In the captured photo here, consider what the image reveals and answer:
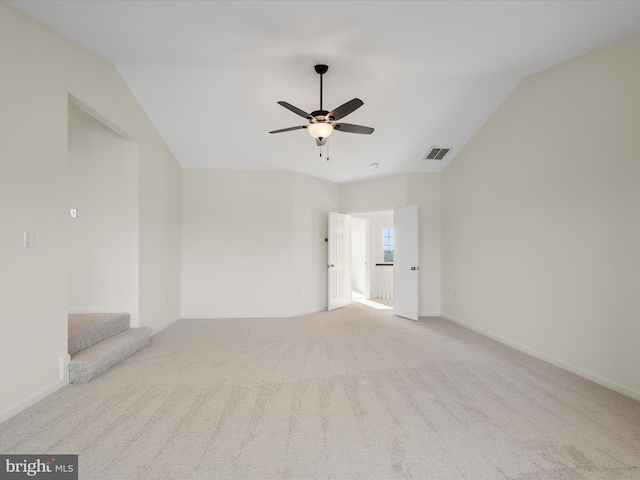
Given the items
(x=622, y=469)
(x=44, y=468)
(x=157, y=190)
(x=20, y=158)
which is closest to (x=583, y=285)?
(x=622, y=469)

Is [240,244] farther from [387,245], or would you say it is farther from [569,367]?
[569,367]

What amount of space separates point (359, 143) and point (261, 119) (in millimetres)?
1596

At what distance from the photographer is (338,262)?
6.79 meters

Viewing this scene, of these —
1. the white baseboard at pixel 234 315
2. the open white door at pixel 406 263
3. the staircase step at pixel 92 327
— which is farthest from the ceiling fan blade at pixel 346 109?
the white baseboard at pixel 234 315

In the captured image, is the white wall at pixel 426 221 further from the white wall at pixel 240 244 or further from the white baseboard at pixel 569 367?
the white wall at pixel 240 244

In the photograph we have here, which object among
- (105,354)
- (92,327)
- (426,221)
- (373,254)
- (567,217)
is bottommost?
(105,354)

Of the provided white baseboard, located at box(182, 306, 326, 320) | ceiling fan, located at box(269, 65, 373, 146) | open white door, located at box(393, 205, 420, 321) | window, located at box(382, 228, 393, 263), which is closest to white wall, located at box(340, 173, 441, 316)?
open white door, located at box(393, 205, 420, 321)

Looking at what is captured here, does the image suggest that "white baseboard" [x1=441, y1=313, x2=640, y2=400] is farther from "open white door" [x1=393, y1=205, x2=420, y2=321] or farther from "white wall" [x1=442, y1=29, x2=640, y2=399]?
"open white door" [x1=393, y1=205, x2=420, y2=321]

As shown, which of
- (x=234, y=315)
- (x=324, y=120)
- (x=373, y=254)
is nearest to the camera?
(x=324, y=120)

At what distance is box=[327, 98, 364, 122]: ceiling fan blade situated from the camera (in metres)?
2.91

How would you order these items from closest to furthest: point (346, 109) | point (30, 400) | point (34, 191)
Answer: point (30, 400) → point (34, 191) → point (346, 109)

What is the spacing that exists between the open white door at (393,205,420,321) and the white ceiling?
1.25 m

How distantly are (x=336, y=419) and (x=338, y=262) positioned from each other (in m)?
4.54

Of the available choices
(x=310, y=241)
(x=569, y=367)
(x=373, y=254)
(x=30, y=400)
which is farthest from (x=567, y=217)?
(x=373, y=254)
